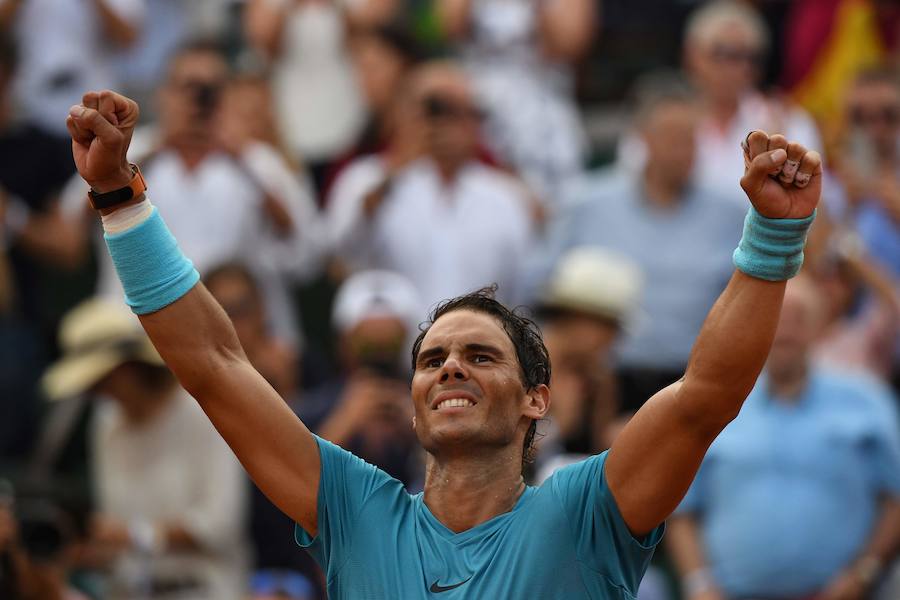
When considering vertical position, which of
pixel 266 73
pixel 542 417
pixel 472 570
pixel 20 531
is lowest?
pixel 20 531

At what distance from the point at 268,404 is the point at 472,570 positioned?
2.03ft

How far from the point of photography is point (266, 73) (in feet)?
32.7

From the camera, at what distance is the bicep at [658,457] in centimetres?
386

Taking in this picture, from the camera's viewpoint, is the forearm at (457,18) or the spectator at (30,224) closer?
the spectator at (30,224)

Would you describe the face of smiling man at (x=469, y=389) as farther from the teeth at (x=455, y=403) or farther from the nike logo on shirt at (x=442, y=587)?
the nike logo on shirt at (x=442, y=587)

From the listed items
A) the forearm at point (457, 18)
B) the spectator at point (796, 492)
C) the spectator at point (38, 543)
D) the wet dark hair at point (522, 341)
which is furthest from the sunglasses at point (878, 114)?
the wet dark hair at point (522, 341)

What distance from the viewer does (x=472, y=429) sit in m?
4.13

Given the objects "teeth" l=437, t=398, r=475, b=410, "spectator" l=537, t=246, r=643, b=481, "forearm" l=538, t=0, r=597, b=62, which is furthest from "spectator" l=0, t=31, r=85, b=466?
"teeth" l=437, t=398, r=475, b=410

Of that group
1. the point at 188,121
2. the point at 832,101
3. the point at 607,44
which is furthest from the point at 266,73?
the point at 832,101

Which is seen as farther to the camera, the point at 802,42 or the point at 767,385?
the point at 802,42

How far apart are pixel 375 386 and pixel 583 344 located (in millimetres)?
923

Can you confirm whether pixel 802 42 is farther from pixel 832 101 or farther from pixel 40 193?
pixel 40 193

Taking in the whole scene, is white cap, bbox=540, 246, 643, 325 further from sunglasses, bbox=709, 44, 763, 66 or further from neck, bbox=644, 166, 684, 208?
sunglasses, bbox=709, 44, 763, 66

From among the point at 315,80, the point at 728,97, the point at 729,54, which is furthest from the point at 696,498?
the point at 315,80
